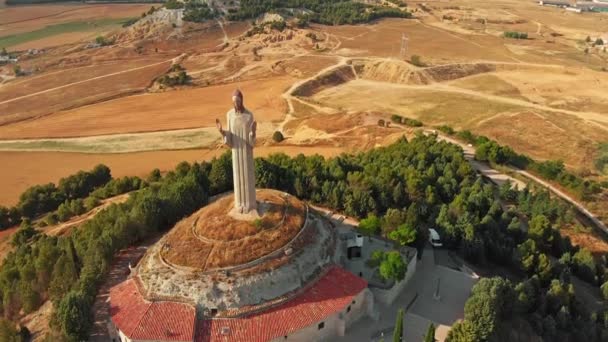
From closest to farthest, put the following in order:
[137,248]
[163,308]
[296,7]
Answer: [163,308]
[137,248]
[296,7]

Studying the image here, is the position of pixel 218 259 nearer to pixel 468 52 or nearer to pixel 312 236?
pixel 312 236

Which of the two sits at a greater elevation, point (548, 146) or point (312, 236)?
point (312, 236)

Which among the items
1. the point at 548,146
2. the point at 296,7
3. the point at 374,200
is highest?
the point at 296,7

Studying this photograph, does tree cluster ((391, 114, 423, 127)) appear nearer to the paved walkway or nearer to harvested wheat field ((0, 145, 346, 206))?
harvested wheat field ((0, 145, 346, 206))

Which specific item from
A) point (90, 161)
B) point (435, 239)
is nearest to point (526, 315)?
point (435, 239)

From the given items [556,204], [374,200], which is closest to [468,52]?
[556,204]

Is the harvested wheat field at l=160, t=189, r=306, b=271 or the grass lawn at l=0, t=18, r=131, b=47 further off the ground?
the grass lawn at l=0, t=18, r=131, b=47

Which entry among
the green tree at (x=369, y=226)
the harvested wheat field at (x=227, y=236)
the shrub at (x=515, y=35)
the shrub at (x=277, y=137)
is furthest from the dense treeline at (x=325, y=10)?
the harvested wheat field at (x=227, y=236)

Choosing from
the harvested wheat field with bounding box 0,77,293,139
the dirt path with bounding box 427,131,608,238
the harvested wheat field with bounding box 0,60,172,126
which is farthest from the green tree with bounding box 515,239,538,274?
the harvested wheat field with bounding box 0,60,172,126
